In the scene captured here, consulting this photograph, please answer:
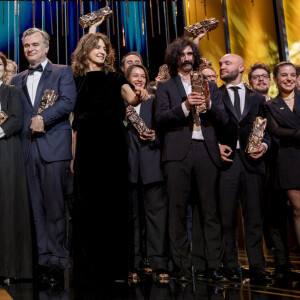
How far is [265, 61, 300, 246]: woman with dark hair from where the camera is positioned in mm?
3611

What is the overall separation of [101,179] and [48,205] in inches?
16.9

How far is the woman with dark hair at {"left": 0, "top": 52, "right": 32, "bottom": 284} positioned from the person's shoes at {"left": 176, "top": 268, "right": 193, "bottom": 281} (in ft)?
3.37

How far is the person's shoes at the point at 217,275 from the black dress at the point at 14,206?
1.24m

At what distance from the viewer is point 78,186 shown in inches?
128

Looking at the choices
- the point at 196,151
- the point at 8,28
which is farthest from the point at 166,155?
the point at 8,28

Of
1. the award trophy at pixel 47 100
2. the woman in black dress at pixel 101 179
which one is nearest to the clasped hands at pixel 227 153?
the woman in black dress at pixel 101 179

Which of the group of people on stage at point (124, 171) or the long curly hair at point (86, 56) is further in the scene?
the long curly hair at point (86, 56)

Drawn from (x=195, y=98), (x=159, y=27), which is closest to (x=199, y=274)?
(x=195, y=98)

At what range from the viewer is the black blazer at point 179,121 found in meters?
3.35

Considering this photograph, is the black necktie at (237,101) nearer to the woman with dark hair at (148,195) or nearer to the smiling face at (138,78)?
the woman with dark hair at (148,195)

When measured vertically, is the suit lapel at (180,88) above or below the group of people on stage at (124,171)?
above

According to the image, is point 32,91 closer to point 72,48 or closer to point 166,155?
point 166,155

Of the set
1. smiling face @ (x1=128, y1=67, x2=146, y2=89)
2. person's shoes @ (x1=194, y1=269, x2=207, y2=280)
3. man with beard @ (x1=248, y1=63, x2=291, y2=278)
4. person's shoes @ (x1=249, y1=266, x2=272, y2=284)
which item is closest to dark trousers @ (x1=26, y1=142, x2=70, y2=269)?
person's shoes @ (x1=194, y1=269, x2=207, y2=280)

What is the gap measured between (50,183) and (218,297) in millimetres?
1411
